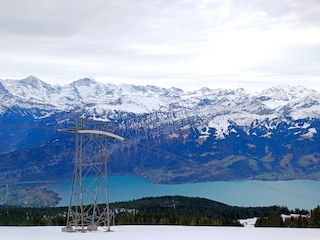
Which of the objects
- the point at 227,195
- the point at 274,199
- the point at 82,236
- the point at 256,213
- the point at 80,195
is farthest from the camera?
the point at 227,195

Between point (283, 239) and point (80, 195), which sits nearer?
point (283, 239)

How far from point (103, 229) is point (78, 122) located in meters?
5.81

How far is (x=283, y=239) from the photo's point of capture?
2339cm

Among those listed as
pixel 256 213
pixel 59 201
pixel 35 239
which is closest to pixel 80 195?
pixel 35 239

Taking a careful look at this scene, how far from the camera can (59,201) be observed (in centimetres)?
18475

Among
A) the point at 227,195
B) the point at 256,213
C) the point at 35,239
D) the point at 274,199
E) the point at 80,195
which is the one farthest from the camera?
the point at 227,195

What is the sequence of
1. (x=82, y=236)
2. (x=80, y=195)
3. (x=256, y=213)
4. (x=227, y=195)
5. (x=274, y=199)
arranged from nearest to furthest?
(x=82, y=236), (x=80, y=195), (x=256, y=213), (x=274, y=199), (x=227, y=195)

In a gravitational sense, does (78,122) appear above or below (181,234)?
above

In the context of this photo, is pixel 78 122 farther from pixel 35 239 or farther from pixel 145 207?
pixel 145 207

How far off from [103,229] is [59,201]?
15915 cm

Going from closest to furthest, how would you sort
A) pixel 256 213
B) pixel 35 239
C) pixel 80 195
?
1. pixel 35 239
2. pixel 80 195
3. pixel 256 213

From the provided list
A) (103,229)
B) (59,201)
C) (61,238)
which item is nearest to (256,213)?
(103,229)

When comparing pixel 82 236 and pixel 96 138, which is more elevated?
pixel 96 138

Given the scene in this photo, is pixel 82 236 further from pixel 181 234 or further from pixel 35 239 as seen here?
pixel 181 234
